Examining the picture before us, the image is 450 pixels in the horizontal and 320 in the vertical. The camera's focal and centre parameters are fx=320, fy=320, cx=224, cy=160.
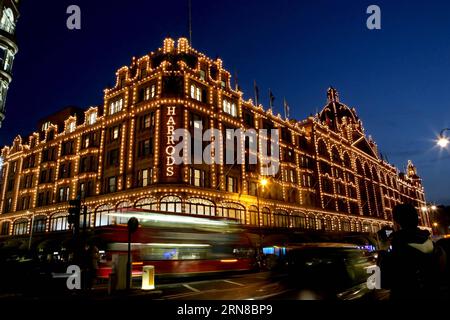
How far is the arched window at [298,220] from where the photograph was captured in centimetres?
4650

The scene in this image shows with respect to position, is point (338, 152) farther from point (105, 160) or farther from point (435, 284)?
point (435, 284)

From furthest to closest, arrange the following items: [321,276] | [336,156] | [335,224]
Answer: [336,156]
[335,224]
[321,276]

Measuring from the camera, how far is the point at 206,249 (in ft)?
72.7

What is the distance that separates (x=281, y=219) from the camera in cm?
4412

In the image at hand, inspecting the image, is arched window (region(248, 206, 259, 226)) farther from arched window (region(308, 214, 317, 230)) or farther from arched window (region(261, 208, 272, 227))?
arched window (region(308, 214, 317, 230))

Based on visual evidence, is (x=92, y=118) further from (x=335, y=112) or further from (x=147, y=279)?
(x=335, y=112)

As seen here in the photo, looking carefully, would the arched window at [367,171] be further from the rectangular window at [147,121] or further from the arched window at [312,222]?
the rectangular window at [147,121]

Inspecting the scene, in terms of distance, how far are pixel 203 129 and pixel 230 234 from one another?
50.9ft

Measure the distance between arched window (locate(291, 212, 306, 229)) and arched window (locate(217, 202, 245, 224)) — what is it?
1157 centimetres

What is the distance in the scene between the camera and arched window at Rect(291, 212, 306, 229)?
46500mm

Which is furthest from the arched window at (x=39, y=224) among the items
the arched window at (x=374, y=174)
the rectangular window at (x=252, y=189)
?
the arched window at (x=374, y=174)

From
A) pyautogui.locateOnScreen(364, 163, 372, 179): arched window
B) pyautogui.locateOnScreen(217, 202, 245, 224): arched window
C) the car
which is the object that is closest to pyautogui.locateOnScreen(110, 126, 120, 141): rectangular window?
pyautogui.locateOnScreen(217, 202, 245, 224): arched window

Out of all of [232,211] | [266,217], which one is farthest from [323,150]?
[232,211]

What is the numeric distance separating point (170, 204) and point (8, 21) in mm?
24816
